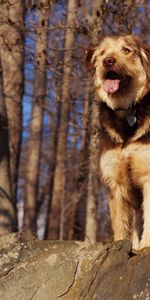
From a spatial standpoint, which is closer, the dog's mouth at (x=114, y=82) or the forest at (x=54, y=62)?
the dog's mouth at (x=114, y=82)

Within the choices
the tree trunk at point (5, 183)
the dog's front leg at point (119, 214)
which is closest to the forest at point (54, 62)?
the tree trunk at point (5, 183)

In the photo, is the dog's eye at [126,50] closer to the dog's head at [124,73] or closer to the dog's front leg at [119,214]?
the dog's head at [124,73]

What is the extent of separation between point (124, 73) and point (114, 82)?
0.17 meters

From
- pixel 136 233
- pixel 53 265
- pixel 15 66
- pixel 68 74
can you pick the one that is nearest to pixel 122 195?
pixel 136 233

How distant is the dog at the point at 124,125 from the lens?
20.9ft

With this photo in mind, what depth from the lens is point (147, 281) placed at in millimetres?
5277

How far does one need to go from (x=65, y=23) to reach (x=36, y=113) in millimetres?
10321

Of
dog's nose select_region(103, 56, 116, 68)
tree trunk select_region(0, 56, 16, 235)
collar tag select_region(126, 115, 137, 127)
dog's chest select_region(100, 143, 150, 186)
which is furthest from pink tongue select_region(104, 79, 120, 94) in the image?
tree trunk select_region(0, 56, 16, 235)

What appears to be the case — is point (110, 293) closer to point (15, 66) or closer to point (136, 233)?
point (136, 233)

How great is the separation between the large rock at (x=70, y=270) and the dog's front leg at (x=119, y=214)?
701mm

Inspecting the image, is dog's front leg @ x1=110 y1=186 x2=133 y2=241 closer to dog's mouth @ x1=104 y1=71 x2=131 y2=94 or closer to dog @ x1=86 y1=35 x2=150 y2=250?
dog @ x1=86 y1=35 x2=150 y2=250

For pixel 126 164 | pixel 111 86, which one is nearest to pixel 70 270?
pixel 126 164

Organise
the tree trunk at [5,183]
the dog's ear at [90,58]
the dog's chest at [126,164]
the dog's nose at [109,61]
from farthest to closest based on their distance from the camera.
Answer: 1. the tree trunk at [5,183]
2. the dog's ear at [90,58]
3. the dog's nose at [109,61]
4. the dog's chest at [126,164]

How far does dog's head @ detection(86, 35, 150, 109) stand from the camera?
6.56m
